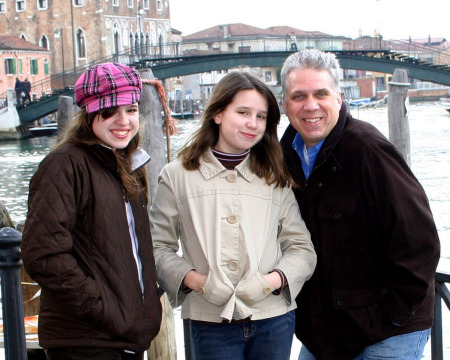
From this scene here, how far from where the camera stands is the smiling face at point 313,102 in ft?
6.21

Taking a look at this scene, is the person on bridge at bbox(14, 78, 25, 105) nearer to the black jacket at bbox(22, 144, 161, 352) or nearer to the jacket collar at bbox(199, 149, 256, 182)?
the jacket collar at bbox(199, 149, 256, 182)

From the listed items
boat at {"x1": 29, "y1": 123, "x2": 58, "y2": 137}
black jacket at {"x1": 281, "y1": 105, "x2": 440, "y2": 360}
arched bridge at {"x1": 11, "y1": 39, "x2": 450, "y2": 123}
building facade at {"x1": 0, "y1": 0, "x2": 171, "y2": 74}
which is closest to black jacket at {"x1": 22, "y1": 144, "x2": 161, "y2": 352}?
black jacket at {"x1": 281, "y1": 105, "x2": 440, "y2": 360}

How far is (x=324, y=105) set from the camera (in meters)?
1.89

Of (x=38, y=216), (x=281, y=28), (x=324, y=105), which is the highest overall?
(x=281, y=28)

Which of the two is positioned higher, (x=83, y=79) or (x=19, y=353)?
(x=83, y=79)

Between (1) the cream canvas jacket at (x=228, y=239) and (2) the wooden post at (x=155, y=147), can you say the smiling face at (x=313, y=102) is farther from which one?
(2) the wooden post at (x=155, y=147)

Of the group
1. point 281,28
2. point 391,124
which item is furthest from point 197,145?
point 281,28

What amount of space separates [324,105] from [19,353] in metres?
0.98

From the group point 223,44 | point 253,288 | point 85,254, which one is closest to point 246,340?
point 253,288

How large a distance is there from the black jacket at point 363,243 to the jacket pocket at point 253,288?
0.16m

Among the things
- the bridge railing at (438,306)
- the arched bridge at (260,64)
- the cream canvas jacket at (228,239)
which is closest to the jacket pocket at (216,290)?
the cream canvas jacket at (228,239)

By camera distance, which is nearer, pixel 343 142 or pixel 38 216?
pixel 38 216

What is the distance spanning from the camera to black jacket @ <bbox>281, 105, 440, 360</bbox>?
5.86 feet

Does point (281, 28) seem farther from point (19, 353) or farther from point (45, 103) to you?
point (19, 353)
